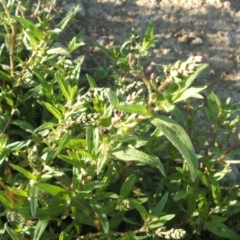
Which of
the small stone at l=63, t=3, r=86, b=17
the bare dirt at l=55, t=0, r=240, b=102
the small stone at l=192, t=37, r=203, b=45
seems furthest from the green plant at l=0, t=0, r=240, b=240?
the small stone at l=192, t=37, r=203, b=45

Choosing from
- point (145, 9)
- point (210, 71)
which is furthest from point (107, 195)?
point (145, 9)

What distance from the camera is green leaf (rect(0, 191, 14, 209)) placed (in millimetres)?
2688

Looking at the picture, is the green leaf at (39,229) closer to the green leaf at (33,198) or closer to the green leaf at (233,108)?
the green leaf at (33,198)

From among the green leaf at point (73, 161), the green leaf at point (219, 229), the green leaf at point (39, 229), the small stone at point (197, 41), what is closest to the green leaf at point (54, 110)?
the green leaf at point (73, 161)

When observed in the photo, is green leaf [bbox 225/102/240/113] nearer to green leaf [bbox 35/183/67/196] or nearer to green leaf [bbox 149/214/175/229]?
green leaf [bbox 149/214/175/229]

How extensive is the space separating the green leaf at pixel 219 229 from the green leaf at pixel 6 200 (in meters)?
1.20

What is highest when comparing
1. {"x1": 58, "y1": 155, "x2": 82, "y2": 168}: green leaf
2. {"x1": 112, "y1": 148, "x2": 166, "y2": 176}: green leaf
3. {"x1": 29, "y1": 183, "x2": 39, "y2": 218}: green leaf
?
{"x1": 112, "y1": 148, "x2": 166, "y2": 176}: green leaf

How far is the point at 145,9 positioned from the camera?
14.7 feet

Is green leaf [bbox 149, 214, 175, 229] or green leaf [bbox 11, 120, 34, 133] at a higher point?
green leaf [bbox 11, 120, 34, 133]

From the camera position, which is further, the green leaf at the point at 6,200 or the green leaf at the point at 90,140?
the green leaf at the point at 6,200

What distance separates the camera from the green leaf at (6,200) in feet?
8.82

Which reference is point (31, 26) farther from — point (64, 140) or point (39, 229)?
point (39, 229)

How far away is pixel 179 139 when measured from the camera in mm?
2170

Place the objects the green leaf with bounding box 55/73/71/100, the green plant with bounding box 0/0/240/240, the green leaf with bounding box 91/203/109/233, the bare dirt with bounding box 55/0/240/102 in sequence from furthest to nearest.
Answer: the bare dirt with bounding box 55/0/240/102
the green leaf with bounding box 55/73/71/100
the green leaf with bounding box 91/203/109/233
the green plant with bounding box 0/0/240/240
